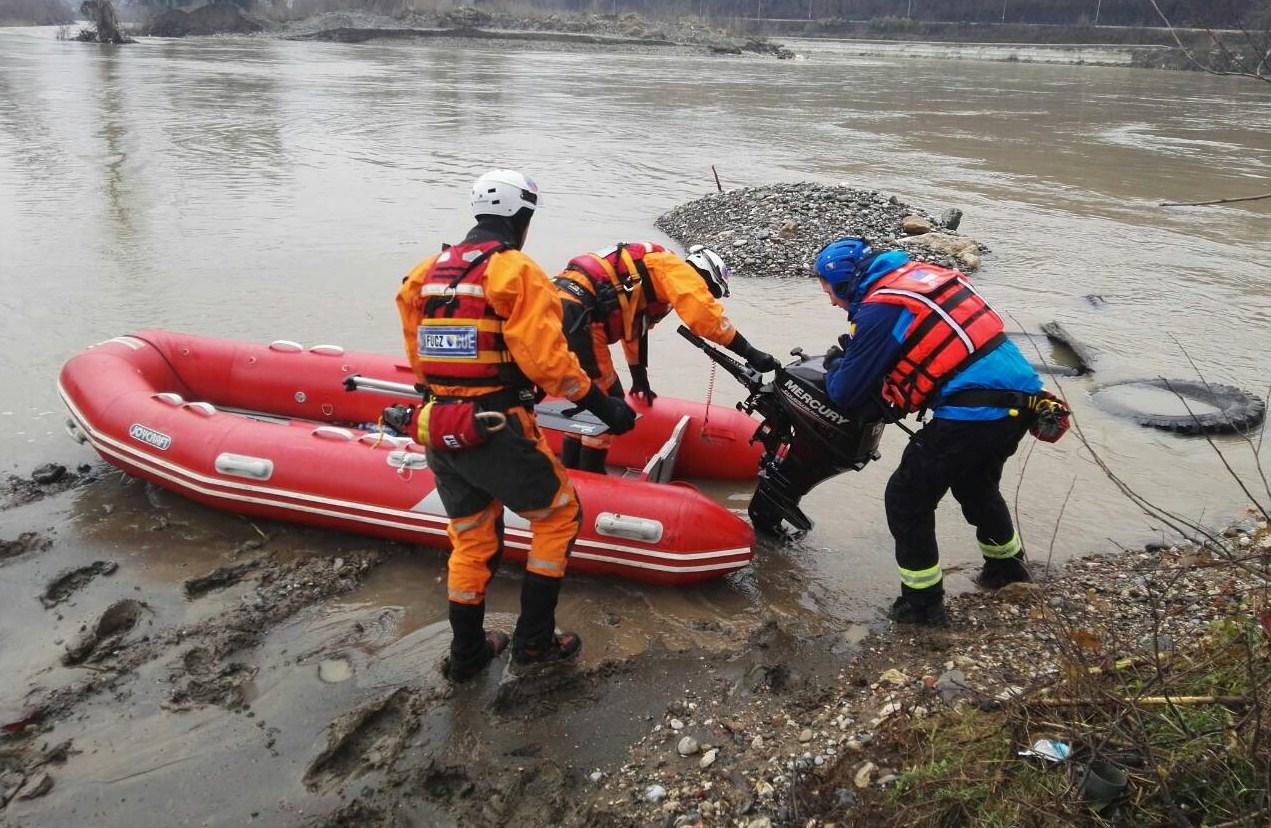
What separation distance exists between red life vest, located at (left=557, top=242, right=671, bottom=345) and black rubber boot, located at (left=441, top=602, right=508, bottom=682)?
1623 mm

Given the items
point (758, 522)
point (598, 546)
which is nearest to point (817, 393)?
point (758, 522)

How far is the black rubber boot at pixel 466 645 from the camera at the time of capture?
3.15 m

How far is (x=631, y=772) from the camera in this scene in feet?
9.05

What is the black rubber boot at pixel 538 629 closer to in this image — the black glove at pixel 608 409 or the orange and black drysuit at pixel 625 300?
the black glove at pixel 608 409

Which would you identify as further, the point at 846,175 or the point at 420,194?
the point at 846,175

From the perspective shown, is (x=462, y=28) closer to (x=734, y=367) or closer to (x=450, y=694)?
(x=734, y=367)

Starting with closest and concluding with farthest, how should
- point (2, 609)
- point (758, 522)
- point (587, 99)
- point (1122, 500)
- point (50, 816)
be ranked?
point (50, 816)
point (2, 609)
point (758, 522)
point (1122, 500)
point (587, 99)

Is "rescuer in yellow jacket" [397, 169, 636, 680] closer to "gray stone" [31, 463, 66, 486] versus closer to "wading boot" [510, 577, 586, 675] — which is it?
"wading boot" [510, 577, 586, 675]

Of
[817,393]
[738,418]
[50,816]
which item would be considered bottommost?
[50,816]

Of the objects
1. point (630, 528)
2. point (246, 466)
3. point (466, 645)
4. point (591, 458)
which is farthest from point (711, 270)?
point (246, 466)

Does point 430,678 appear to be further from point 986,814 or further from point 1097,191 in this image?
point 1097,191

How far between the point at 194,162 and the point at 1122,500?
14.8m

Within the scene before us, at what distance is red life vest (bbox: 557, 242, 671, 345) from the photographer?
13.9 feet

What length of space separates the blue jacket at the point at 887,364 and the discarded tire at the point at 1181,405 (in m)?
3.02
